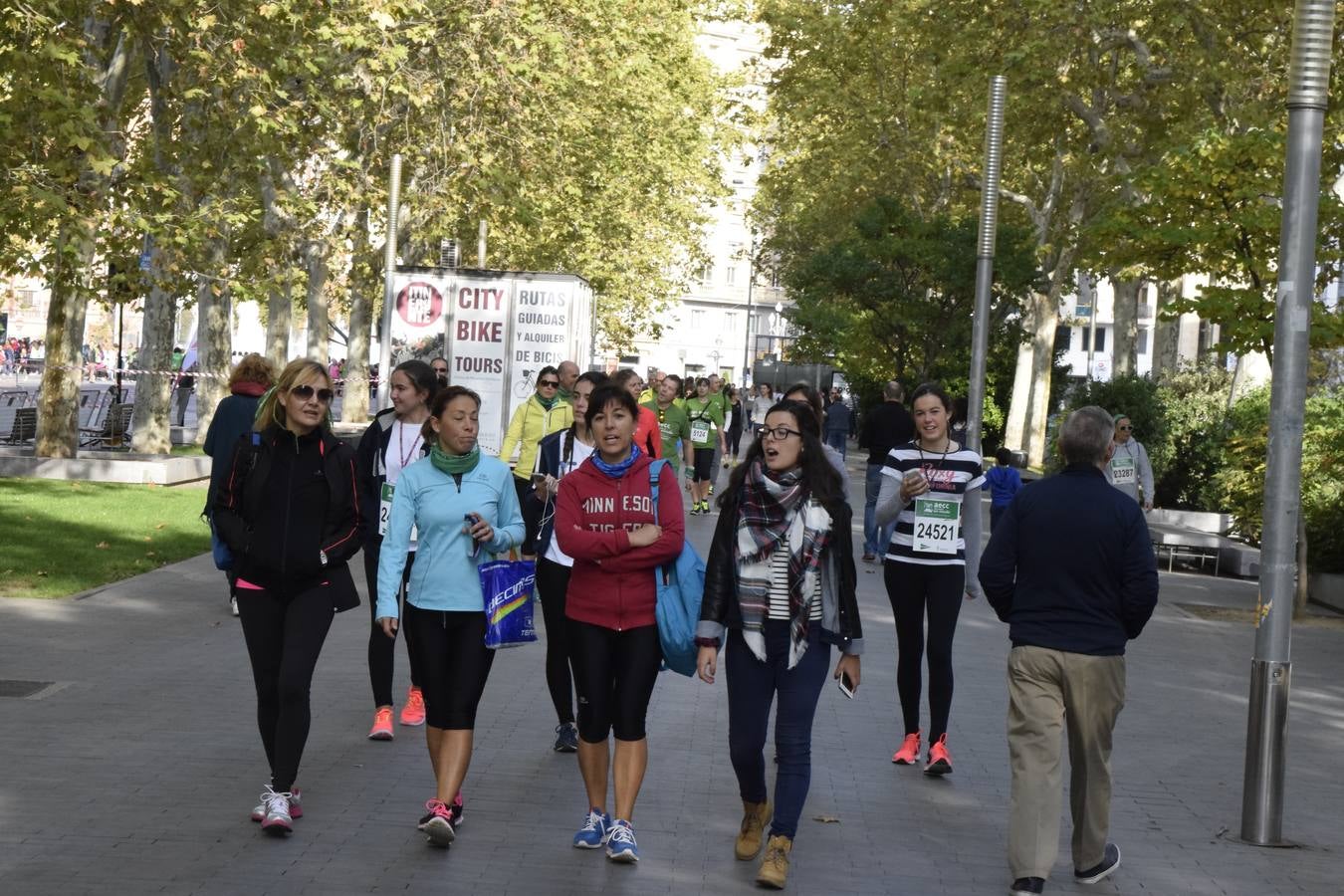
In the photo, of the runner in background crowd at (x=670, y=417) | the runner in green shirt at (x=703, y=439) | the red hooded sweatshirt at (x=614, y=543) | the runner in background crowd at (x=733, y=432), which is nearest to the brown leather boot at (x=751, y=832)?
the red hooded sweatshirt at (x=614, y=543)

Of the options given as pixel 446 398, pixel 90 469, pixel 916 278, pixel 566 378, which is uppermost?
pixel 916 278

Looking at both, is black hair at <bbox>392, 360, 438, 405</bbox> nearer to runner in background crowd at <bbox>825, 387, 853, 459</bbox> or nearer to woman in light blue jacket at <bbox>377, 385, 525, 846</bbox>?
woman in light blue jacket at <bbox>377, 385, 525, 846</bbox>

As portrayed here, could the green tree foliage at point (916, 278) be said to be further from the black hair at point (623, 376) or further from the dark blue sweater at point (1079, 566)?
the dark blue sweater at point (1079, 566)

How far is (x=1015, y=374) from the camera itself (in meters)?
45.8

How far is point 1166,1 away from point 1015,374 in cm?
2249

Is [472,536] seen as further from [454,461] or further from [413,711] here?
[413,711]

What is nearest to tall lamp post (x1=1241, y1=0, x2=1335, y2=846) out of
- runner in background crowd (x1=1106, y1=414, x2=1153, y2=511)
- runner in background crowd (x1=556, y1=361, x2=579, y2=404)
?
runner in background crowd (x1=556, y1=361, x2=579, y2=404)

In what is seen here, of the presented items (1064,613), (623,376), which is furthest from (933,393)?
(1064,613)

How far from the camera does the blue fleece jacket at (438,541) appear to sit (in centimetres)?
707

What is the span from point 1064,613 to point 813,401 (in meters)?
1.72

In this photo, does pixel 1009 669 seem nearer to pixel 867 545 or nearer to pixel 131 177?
pixel 867 545

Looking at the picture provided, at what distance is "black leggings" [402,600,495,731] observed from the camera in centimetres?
708

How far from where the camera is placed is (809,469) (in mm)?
6801

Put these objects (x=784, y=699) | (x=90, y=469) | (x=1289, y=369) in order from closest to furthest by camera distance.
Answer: (x=784, y=699) → (x=1289, y=369) → (x=90, y=469)
